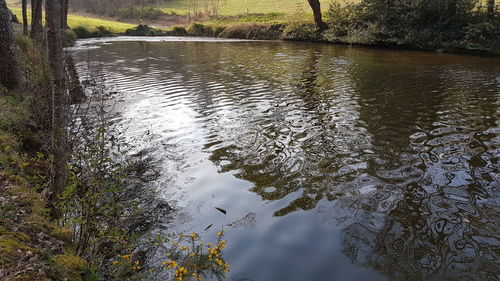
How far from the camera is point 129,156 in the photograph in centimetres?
905

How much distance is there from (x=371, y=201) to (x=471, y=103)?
27.8ft

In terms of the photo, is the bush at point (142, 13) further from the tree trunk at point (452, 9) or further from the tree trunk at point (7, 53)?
the tree trunk at point (7, 53)

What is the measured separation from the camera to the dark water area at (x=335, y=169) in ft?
17.5

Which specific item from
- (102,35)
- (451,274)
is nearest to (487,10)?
(451,274)

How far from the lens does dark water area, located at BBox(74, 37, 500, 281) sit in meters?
5.34

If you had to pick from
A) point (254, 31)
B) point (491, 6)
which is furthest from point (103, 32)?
point (491, 6)

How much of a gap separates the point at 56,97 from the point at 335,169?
18.4ft

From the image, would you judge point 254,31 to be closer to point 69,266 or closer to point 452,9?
point 452,9

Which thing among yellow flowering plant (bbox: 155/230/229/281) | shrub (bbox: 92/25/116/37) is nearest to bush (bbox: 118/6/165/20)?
shrub (bbox: 92/25/116/37)

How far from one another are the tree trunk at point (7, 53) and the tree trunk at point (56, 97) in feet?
21.2

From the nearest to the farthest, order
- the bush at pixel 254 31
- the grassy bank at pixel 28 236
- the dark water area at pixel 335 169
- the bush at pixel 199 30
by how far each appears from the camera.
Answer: the grassy bank at pixel 28 236 < the dark water area at pixel 335 169 < the bush at pixel 254 31 < the bush at pixel 199 30

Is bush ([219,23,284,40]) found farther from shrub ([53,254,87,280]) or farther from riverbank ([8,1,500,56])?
shrub ([53,254,87,280])

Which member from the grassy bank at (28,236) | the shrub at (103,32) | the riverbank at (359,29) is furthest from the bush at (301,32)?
the grassy bank at (28,236)

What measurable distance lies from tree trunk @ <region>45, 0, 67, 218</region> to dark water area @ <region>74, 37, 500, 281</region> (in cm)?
182
